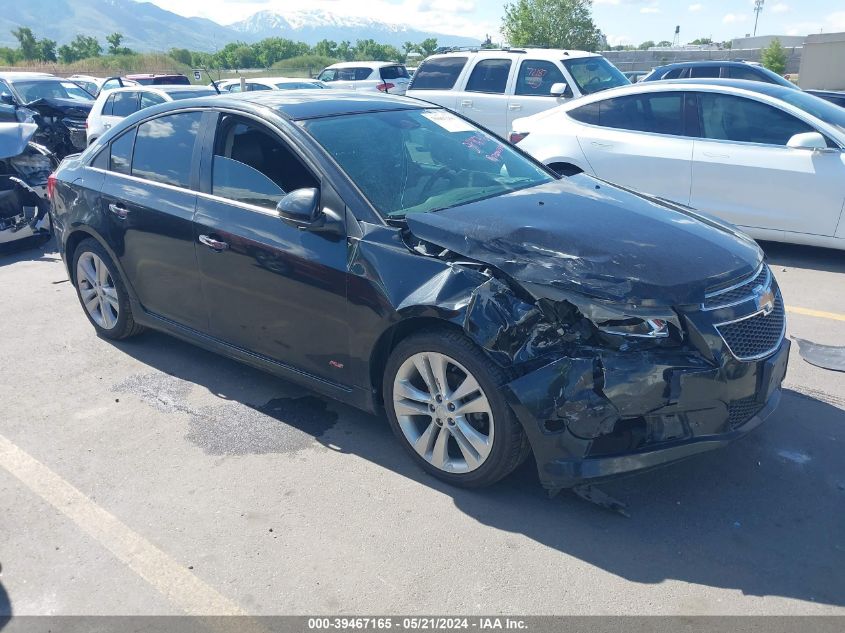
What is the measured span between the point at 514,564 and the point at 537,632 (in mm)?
383

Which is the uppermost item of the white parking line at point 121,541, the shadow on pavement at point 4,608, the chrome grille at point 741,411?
the chrome grille at point 741,411

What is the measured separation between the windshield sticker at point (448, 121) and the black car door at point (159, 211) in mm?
1461

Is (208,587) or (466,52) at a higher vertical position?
(466,52)

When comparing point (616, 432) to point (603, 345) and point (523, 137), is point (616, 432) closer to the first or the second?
point (603, 345)

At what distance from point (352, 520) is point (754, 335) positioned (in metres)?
2.03

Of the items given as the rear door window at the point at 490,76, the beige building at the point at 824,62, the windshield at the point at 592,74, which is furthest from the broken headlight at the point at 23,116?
the beige building at the point at 824,62

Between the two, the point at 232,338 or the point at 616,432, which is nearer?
the point at 616,432

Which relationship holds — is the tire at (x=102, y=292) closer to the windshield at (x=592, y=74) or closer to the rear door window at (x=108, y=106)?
the windshield at (x=592, y=74)

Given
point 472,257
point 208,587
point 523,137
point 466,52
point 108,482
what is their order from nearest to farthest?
1. point 208,587
2. point 472,257
3. point 108,482
4. point 523,137
5. point 466,52

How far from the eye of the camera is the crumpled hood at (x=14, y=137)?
8.42 m

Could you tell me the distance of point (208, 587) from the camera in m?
3.05

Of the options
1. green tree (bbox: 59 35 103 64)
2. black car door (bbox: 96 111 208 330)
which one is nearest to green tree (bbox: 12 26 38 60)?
green tree (bbox: 59 35 103 64)

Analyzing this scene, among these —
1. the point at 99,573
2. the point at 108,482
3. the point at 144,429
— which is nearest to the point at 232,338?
the point at 144,429

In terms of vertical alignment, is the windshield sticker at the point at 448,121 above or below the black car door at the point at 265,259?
above
